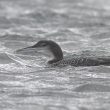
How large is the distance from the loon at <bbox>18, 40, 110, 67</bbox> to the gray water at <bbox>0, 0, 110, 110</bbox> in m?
0.17

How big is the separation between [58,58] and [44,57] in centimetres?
102

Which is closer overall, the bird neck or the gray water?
the gray water

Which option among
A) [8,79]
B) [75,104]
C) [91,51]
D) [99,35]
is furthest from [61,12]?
[75,104]

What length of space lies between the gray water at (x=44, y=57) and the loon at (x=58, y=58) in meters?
0.17

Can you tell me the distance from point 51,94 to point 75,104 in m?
0.77

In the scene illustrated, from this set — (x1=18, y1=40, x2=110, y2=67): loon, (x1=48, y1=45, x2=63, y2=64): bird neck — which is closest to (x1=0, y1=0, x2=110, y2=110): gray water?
(x1=18, y1=40, x2=110, y2=67): loon

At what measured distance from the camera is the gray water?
33.0 ft

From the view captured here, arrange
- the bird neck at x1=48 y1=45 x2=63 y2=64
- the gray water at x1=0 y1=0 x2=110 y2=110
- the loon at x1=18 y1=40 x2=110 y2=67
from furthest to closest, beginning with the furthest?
the bird neck at x1=48 y1=45 x2=63 y2=64
the loon at x1=18 y1=40 x2=110 y2=67
the gray water at x1=0 y1=0 x2=110 y2=110

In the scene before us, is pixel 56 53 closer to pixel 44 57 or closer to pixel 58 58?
pixel 58 58

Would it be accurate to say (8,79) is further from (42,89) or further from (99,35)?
(99,35)

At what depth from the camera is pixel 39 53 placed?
48.2 ft

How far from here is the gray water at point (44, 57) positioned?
33.0ft

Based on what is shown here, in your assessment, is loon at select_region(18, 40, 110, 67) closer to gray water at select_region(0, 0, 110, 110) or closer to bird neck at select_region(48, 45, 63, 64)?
bird neck at select_region(48, 45, 63, 64)

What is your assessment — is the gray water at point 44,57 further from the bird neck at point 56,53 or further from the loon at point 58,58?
the bird neck at point 56,53
